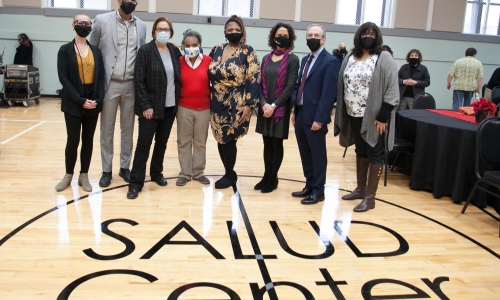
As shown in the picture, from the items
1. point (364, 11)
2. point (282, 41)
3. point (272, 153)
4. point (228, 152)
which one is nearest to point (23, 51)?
point (228, 152)

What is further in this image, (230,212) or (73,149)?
(73,149)

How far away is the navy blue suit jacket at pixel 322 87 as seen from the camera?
4105mm

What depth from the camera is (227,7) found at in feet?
37.6

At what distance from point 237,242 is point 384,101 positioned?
1.72 m

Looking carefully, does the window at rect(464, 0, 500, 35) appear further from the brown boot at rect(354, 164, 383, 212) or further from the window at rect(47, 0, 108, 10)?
the brown boot at rect(354, 164, 383, 212)

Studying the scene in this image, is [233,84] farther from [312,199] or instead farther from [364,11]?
[364,11]

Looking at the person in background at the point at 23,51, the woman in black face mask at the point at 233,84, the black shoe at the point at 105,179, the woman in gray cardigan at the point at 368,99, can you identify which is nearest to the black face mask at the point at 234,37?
the woman in black face mask at the point at 233,84

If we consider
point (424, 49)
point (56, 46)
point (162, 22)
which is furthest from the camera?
point (424, 49)

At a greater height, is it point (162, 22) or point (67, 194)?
point (162, 22)

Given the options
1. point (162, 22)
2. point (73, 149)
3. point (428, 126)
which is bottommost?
point (73, 149)

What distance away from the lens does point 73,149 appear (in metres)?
4.40

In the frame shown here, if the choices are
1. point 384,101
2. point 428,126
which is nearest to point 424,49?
point 428,126

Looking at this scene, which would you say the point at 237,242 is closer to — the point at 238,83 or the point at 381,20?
the point at 238,83

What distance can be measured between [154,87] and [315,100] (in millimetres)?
1478
